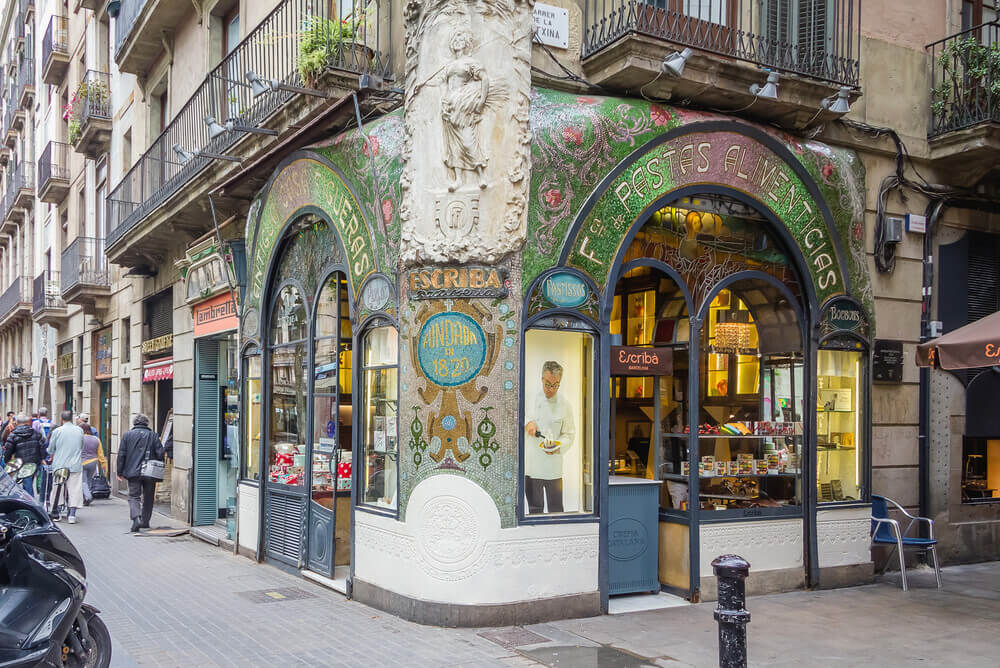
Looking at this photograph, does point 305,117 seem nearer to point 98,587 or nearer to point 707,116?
point 707,116

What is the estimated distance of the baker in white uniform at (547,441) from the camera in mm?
8148

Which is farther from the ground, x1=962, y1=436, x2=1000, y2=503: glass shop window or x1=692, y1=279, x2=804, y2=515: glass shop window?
x1=692, y1=279, x2=804, y2=515: glass shop window

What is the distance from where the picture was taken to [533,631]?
7.59 meters

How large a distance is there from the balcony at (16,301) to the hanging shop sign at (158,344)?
16.3 m

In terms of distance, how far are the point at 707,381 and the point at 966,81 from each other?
5.12 metres

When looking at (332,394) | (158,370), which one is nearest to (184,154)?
(332,394)

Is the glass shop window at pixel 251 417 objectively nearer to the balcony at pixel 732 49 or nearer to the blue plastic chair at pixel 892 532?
the balcony at pixel 732 49

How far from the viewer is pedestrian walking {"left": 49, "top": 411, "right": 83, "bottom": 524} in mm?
15156

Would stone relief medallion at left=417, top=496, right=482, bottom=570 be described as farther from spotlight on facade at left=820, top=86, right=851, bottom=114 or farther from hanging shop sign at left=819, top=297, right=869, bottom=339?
spotlight on facade at left=820, top=86, right=851, bottom=114

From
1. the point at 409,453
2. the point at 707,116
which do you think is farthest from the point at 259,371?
the point at 707,116

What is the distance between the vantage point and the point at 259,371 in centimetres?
1195

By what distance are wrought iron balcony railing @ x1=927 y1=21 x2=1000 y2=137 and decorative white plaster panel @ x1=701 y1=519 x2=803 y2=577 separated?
17.4 ft

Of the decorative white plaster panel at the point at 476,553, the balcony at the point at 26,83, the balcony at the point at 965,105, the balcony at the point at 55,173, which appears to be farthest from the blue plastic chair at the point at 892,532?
the balcony at the point at 26,83

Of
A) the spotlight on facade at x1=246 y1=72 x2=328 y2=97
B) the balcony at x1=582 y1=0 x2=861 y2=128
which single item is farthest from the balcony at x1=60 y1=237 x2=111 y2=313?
the balcony at x1=582 y1=0 x2=861 y2=128
